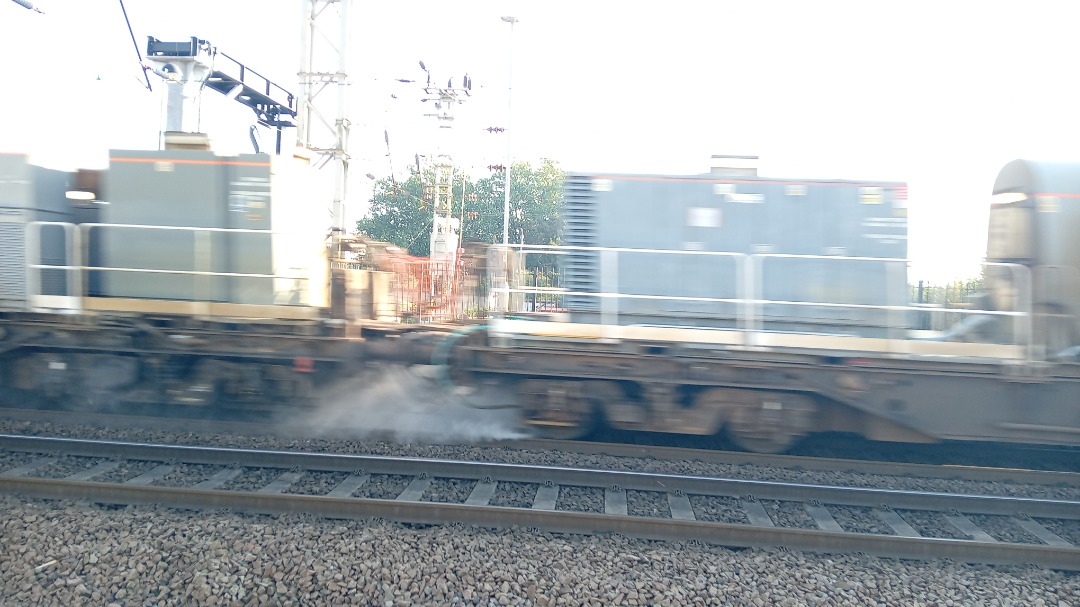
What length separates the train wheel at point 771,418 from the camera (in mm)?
6387

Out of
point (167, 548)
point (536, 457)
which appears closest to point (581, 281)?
point (536, 457)

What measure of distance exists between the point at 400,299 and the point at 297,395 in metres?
2.13

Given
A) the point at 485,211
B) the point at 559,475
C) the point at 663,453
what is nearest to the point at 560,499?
the point at 559,475

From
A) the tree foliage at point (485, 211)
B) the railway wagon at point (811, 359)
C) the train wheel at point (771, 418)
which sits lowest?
the train wheel at point (771, 418)

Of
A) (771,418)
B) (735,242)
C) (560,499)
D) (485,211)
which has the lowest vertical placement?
(560,499)

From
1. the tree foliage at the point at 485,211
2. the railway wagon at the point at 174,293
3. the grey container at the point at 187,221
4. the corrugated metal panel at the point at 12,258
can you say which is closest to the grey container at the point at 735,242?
the railway wagon at the point at 174,293

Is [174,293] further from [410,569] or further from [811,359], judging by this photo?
[811,359]

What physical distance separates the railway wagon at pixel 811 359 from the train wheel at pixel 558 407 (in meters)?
0.01

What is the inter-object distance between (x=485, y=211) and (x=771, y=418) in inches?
1233

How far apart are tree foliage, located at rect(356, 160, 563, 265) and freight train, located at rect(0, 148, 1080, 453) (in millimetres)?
25460

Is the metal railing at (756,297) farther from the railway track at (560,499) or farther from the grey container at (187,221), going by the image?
the grey container at (187,221)

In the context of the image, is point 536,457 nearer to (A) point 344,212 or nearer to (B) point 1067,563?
(B) point 1067,563

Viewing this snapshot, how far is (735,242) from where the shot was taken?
6918 millimetres

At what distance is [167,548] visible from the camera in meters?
4.19
